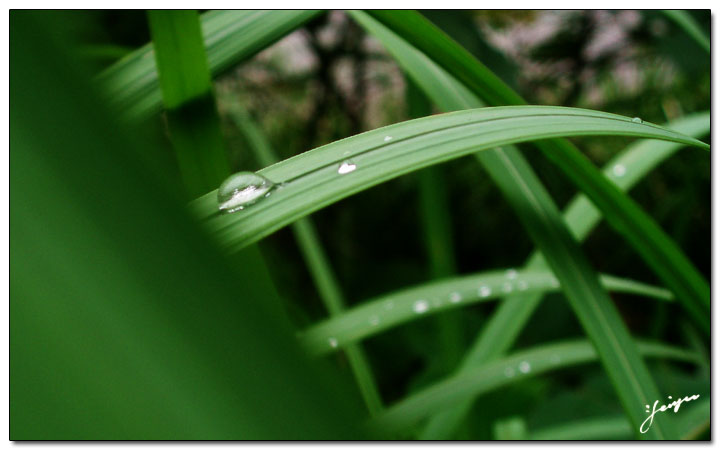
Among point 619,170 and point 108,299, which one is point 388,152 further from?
point 619,170

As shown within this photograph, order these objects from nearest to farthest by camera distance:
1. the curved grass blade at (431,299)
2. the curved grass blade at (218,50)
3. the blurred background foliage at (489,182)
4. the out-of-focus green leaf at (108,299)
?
the out-of-focus green leaf at (108,299)
the curved grass blade at (218,50)
the curved grass blade at (431,299)
the blurred background foliage at (489,182)

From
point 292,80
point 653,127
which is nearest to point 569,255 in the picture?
point 653,127

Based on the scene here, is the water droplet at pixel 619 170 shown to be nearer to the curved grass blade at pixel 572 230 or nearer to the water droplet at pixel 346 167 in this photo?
the curved grass blade at pixel 572 230

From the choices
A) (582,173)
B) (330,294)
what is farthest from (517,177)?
(330,294)

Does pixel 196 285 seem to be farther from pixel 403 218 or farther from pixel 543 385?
pixel 403 218

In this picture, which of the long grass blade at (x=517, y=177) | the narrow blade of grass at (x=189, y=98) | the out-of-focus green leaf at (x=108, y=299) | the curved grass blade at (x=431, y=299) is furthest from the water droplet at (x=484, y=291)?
the out-of-focus green leaf at (x=108, y=299)

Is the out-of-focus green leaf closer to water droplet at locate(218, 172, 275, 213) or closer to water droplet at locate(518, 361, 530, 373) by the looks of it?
Answer: water droplet at locate(218, 172, 275, 213)

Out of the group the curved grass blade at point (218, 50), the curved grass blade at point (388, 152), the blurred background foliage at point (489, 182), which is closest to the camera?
the curved grass blade at point (388, 152)
